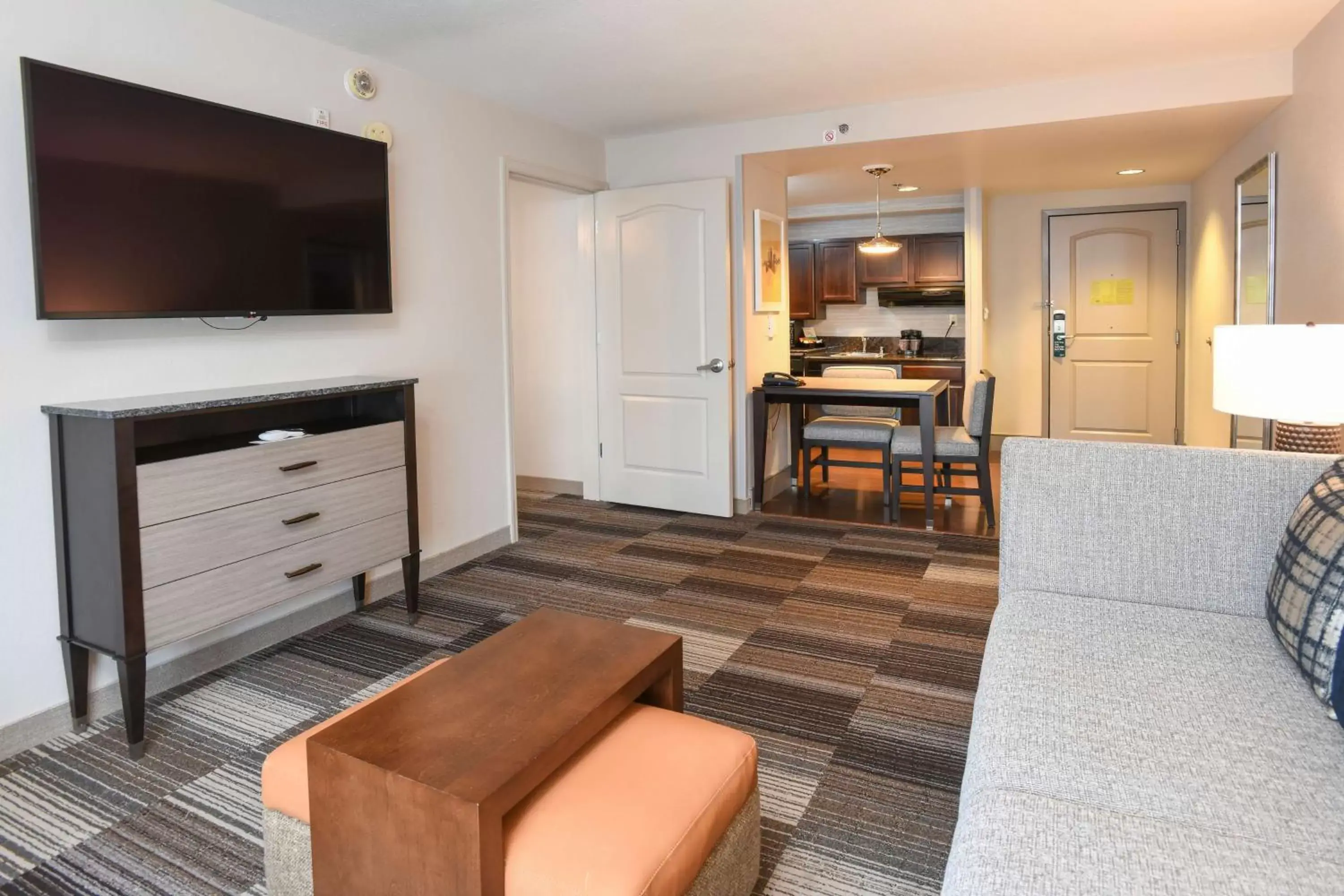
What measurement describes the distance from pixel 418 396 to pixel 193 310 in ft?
4.28

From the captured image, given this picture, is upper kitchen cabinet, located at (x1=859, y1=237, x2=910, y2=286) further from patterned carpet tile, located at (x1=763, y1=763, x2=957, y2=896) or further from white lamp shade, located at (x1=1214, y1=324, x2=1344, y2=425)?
patterned carpet tile, located at (x1=763, y1=763, x2=957, y2=896)

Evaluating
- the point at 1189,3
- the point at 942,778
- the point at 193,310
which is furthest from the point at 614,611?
the point at 1189,3

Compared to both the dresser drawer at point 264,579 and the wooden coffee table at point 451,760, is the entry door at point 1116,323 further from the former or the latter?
the wooden coffee table at point 451,760

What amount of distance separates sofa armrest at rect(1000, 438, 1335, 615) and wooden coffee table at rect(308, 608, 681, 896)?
1097mm

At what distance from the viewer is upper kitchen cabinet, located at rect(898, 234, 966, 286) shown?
26.3 feet

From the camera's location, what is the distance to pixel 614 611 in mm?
3699

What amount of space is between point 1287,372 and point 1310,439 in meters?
0.35

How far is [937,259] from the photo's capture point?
809 cm

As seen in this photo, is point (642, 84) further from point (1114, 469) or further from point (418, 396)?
point (1114, 469)

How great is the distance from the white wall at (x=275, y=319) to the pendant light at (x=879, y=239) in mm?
1981

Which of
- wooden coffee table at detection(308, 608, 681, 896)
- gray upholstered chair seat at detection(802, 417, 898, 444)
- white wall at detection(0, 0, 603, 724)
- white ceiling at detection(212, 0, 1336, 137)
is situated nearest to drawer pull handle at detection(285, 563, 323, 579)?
white wall at detection(0, 0, 603, 724)

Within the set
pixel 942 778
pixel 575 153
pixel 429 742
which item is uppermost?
pixel 575 153

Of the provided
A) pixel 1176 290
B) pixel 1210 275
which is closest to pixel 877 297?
pixel 1176 290

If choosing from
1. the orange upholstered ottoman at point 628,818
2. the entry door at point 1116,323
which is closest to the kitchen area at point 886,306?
the entry door at point 1116,323
